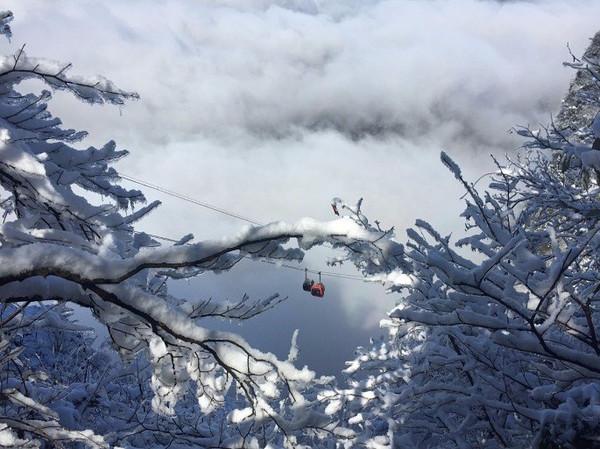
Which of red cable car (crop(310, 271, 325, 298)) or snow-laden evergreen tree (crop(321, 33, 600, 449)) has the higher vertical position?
red cable car (crop(310, 271, 325, 298))

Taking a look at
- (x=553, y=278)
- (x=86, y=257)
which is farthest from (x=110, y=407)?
(x=553, y=278)

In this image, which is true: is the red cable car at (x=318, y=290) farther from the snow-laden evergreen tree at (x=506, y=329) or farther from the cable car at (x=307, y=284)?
the snow-laden evergreen tree at (x=506, y=329)

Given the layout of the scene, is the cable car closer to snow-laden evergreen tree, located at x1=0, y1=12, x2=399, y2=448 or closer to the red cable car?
the red cable car

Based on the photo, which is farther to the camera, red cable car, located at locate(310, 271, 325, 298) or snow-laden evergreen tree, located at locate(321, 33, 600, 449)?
red cable car, located at locate(310, 271, 325, 298)

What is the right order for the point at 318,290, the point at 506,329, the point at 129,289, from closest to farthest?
the point at 129,289 → the point at 506,329 → the point at 318,290

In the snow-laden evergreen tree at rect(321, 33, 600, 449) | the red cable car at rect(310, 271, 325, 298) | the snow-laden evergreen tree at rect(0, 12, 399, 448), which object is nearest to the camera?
the snow-laden evergreen tree at rect(0, 12, 399, 448)

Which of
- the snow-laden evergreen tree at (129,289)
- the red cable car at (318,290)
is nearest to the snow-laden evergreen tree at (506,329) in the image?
the snow-laden evergreen tree at (129,289)

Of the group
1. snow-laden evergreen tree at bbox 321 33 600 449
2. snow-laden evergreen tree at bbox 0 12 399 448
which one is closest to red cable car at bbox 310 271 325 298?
snow-laden evergreen tree at bbox 321 33 600 449

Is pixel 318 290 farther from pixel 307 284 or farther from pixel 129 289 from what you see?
pixel 129 289

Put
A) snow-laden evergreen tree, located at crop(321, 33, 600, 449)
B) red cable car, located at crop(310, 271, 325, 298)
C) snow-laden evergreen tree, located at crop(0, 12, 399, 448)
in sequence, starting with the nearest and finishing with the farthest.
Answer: snow-laden evergreen tree, located at crop(0, 12, 399, 448)
snow-laden evergreen tree, located at crop(321, 33, 600, 449)
red cable car, located at crop(310, 271, 325, 298)

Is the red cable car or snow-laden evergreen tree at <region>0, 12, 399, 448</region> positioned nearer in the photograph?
snow-laden evergreen tree at <region>0, 12, 399, 448</region>

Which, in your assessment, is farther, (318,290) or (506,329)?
(318,290)

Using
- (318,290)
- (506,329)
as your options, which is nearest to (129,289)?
(506,329)
